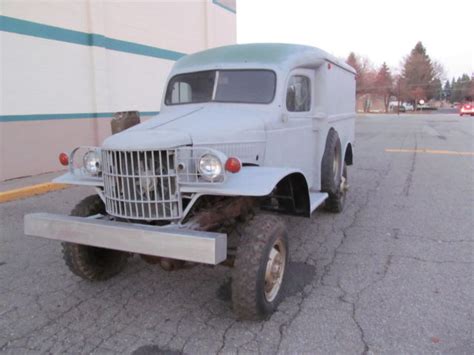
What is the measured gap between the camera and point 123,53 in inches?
434

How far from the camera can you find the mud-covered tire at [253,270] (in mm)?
3074

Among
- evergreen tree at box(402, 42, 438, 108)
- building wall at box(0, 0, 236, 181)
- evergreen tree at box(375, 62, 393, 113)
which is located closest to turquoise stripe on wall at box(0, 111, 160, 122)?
building wall at box(0, 0, 236, 181)

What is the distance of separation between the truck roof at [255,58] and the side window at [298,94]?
0.16 metres

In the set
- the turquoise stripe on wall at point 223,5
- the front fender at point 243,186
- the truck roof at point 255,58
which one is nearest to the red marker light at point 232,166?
the front fender at point 243,186

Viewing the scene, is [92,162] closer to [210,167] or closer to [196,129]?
[196,129]

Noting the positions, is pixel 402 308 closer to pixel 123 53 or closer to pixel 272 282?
pixel 272 282

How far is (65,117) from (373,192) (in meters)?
6.78

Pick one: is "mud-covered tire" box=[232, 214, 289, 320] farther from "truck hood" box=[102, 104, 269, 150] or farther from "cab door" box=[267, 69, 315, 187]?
"cab door" box=[267, 69, 315, 187]

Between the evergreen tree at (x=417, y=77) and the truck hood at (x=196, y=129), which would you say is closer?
the truck hood at (x=196, y=129)

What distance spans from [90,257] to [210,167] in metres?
1.64

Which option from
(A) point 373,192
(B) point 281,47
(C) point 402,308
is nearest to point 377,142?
(A) point 373,192

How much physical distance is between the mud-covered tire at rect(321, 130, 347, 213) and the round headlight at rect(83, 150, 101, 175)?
285 centimetres

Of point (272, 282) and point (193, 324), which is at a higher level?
point (272, 282)

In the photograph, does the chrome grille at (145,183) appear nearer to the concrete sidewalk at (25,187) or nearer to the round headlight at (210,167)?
the round headlight at (210,167)
